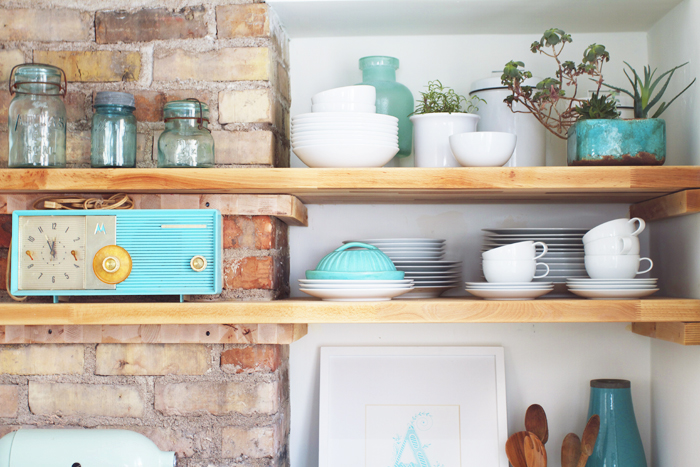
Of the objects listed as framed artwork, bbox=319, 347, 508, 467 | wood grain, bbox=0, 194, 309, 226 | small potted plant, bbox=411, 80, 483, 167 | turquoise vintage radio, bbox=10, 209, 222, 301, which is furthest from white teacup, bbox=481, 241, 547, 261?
turquoise vintage radio, bbox=10, 209, 222, 301

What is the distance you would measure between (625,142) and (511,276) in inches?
14.2

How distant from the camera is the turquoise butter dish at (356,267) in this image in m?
1.08

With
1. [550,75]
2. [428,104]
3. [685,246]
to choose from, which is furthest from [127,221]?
[685,246]

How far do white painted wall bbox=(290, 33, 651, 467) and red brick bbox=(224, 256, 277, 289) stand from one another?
0.23 meters

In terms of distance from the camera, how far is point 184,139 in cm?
112

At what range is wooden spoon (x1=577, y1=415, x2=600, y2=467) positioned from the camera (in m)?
1.22

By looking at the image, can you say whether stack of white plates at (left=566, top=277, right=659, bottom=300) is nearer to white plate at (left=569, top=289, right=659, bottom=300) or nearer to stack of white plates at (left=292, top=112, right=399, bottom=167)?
white plate at (left=569, top=289, right=659, bottom=300)

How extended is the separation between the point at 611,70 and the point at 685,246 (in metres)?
0.49

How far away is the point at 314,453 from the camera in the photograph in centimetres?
138

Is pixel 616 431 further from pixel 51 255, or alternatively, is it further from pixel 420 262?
pixel 51 255

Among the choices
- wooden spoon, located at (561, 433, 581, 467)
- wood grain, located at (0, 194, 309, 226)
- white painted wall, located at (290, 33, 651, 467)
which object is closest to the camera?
wood grain, located at (0, 194, 309, 226)

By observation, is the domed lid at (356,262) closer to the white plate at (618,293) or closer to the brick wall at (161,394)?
the brick wall at (161,394)

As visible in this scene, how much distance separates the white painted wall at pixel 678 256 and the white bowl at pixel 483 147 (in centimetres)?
43

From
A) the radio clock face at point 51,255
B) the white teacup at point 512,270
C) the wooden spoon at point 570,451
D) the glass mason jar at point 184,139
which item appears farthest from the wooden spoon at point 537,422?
the radio clock face at point 51,255
